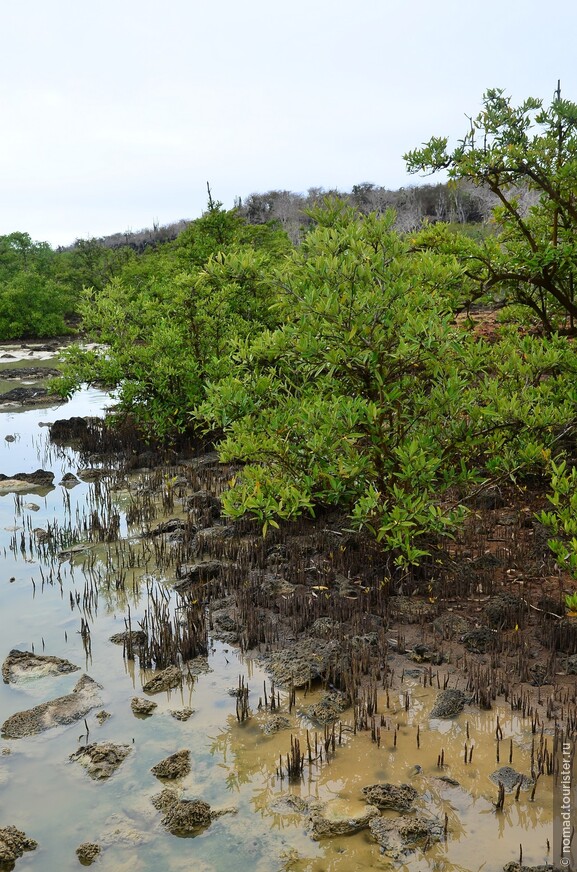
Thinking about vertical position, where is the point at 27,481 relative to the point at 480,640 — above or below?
above

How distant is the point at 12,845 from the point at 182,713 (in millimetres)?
1182

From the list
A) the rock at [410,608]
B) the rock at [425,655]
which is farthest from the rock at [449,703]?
the rock at [410,608]

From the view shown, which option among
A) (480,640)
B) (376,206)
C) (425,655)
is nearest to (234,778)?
(425,655)

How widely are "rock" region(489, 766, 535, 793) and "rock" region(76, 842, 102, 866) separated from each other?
1.81 meters

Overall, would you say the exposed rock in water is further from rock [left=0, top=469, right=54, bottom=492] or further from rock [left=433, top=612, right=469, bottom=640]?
rock [left=0, top=469, right=54, bottom=492]

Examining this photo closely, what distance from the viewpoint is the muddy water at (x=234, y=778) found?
3043mm

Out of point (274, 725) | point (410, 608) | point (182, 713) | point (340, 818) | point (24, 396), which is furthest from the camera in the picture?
point (24, 396)

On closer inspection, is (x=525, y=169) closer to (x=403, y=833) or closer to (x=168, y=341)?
(x=403, y=833)

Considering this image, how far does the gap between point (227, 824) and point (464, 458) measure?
10.2ft

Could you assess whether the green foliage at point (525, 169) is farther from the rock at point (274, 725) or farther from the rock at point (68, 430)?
the rock at point (68, 430)

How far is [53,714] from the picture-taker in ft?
13.7

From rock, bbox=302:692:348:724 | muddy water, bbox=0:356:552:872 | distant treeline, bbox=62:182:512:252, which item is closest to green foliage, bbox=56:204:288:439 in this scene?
muddy water, bbox=0:356:552:872

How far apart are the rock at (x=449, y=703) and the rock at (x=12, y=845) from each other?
2083 mm

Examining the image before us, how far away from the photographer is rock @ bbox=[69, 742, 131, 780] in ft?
11.9
